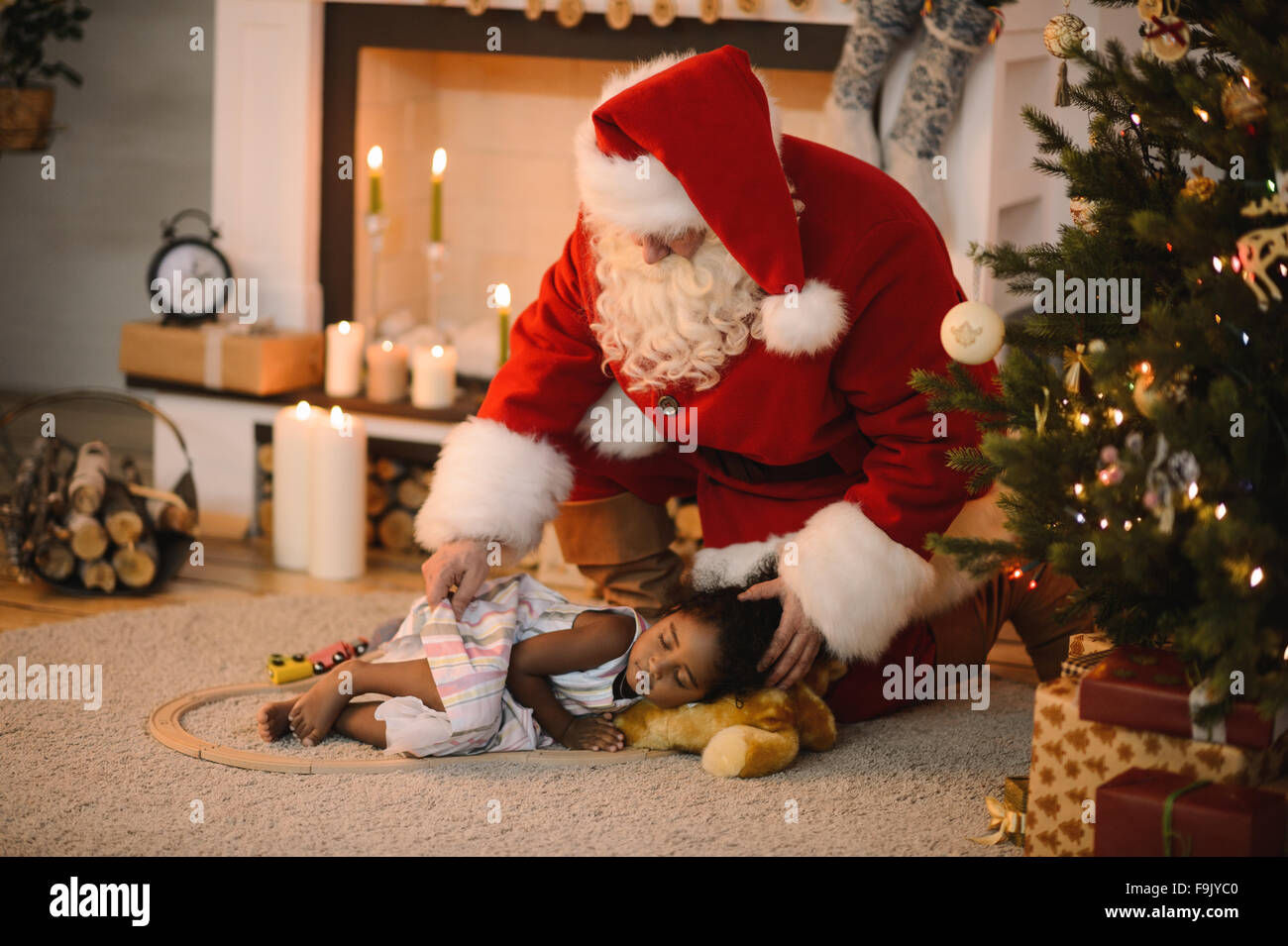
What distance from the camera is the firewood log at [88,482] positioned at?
2.73 metres

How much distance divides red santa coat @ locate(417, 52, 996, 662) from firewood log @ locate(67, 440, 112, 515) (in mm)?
904

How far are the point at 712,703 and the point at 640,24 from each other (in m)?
1.50

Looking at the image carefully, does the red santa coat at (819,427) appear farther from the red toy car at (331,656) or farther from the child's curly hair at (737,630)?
the red toy car at (331,656)

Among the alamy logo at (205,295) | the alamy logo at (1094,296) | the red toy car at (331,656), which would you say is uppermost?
the alamy logo at (205,295)

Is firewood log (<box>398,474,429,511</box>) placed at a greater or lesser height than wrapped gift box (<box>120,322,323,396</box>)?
lesser

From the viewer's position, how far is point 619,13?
2.84m

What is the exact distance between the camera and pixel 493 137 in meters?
3.47

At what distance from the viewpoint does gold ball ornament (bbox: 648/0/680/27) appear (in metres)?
2.81

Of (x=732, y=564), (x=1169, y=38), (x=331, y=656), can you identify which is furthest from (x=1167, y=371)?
(x=331, y=656)

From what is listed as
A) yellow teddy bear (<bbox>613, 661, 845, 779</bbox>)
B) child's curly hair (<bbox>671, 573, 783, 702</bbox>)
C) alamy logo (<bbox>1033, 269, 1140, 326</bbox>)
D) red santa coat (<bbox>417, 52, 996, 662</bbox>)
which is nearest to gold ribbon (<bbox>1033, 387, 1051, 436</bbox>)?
alamy logo (<bbox>1033, 269, 1140, 326</bbox>)

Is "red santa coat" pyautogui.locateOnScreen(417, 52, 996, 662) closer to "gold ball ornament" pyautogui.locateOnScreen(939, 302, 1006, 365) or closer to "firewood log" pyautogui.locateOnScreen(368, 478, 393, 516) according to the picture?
"gold ball ornament" pyautogui.locateOnScreen(939, 302, 1006, 365)

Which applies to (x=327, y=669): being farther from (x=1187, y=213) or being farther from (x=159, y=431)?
(x=1187, y=213)

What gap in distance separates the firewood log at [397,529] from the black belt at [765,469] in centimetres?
112
